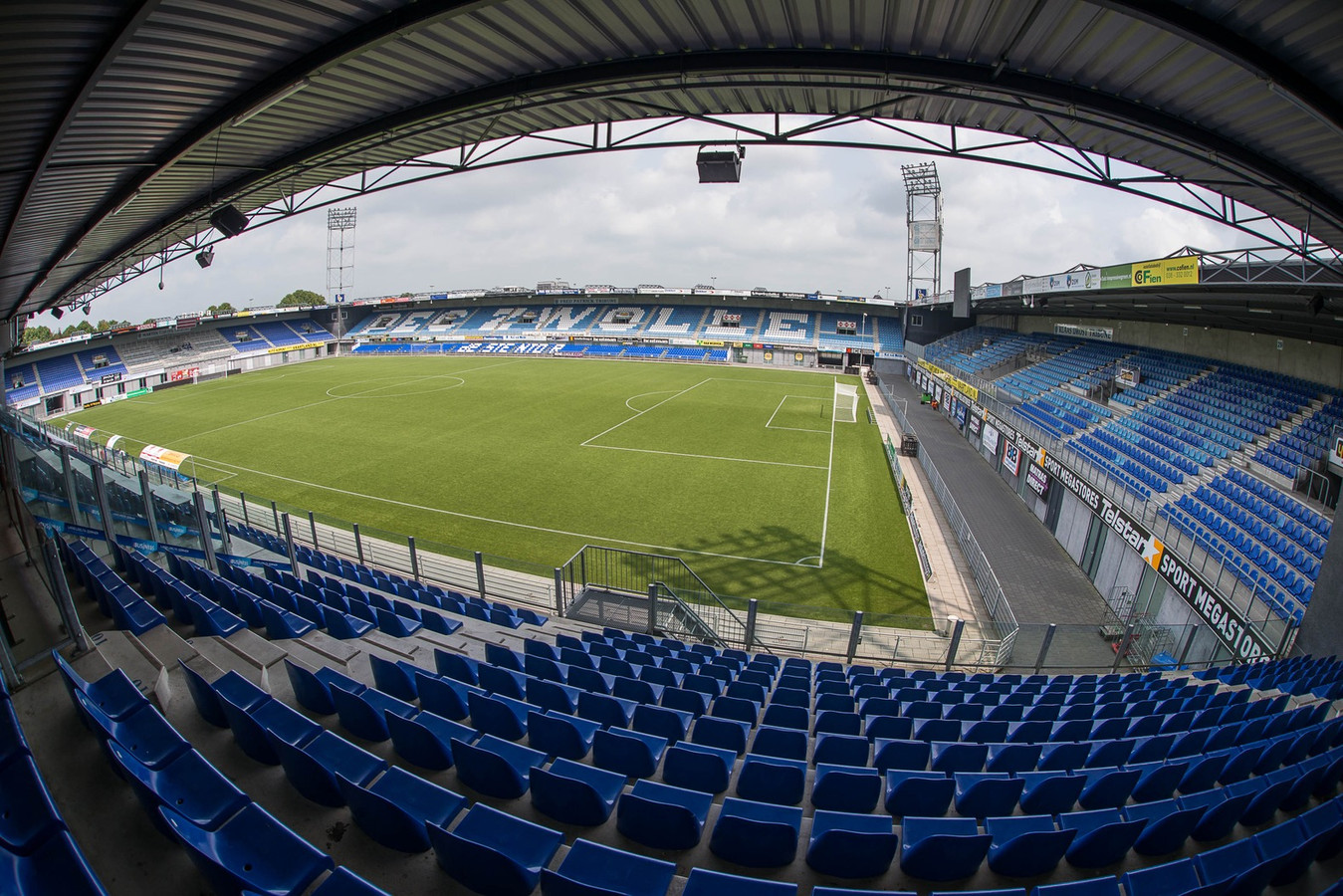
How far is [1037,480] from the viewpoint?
1988 cm

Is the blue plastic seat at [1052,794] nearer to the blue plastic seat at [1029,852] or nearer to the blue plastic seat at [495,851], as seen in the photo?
the blue plastic seat at [1029,852]

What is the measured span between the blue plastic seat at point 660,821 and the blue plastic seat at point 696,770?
434 millimetres

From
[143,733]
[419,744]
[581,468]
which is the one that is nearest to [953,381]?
[581,468]

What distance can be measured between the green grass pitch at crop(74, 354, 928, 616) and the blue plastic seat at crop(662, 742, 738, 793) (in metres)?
9.86

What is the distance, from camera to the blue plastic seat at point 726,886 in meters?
2.98

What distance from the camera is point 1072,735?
19.6ft

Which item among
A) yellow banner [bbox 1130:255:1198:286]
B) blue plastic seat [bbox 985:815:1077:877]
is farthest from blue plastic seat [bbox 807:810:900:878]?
yellow banner [bbox 1130:255:1198:286]

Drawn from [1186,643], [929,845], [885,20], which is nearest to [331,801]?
[929,845]

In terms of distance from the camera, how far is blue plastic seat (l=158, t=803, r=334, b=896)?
2.58 meters

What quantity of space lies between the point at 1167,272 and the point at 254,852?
18046 mm

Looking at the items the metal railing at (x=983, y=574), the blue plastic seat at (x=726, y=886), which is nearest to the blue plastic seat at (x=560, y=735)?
the blue plastic seat at (x=726, y=886)

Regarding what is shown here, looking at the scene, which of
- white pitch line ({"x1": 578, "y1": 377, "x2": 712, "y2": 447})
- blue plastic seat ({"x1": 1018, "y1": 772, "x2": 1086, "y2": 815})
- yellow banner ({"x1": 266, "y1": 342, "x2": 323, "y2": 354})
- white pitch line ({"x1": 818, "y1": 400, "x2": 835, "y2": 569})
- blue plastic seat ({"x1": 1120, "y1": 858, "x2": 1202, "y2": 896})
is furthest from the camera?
yellow banner ({"x1": 266, "y1": 342, "x2": 323, "y2": 354})

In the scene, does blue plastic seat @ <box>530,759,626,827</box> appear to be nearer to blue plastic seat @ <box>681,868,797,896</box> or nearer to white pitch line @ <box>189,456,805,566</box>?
blue plastic seat @ <box>681,868,797,896</box>

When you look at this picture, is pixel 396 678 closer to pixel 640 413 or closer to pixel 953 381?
pixel 640 413
